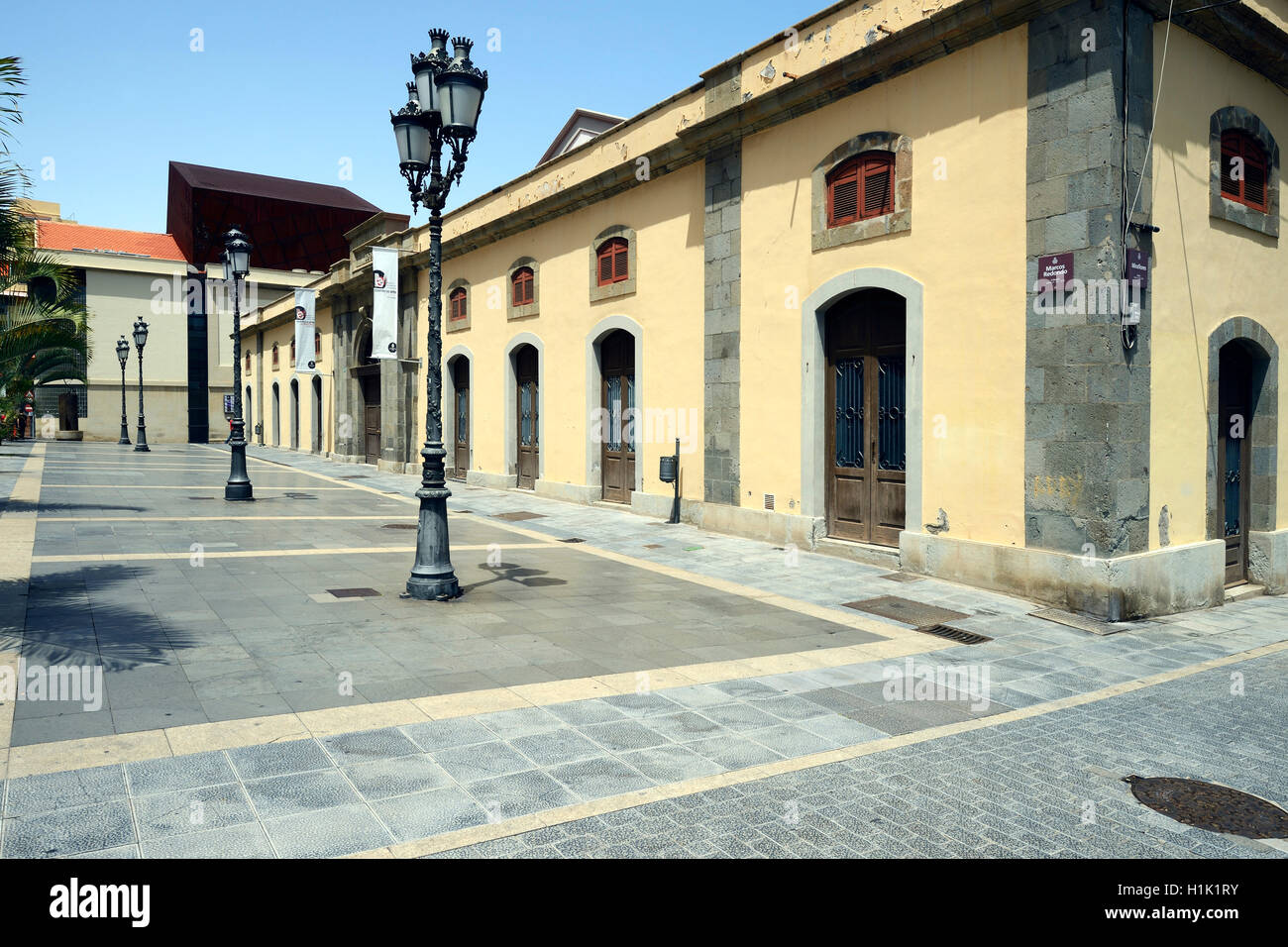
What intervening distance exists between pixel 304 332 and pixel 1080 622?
28920mm

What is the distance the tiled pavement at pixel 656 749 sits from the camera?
3.95 m

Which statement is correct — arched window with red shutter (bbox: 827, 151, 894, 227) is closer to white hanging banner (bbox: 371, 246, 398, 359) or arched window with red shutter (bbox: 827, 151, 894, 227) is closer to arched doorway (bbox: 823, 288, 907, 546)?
arched doorway (bbox: 823, 288, 907, 546)

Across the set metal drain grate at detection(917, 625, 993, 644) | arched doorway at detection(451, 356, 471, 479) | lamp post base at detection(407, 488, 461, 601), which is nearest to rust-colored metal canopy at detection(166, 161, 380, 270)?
arched doorway at detection(451, 356, 471, 479)

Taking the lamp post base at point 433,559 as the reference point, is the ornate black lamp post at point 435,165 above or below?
above

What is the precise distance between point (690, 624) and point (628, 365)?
9.69 metres

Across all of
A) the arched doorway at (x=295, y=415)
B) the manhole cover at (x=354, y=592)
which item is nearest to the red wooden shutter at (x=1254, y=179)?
the manhole cover at (x=354, y=592)

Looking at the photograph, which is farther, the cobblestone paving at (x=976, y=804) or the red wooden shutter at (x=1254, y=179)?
the red wooden shutter at (x=1254, y=179)

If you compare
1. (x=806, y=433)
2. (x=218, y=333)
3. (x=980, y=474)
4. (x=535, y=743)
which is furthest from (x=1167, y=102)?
(x=218, y=333)

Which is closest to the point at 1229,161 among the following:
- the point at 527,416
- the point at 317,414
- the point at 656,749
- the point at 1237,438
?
the point at 1237,438

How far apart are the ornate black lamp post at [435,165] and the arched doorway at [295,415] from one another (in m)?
32.5

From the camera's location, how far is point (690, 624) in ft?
27.3

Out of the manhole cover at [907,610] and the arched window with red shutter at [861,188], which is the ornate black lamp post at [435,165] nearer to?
the manhole cover at [907,610]
